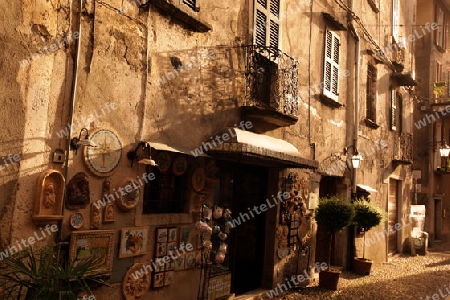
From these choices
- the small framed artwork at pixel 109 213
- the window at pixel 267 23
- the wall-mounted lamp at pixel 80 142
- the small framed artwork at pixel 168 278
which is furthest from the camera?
the window at pixel 267 23

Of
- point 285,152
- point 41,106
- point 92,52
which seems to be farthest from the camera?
point 285,152

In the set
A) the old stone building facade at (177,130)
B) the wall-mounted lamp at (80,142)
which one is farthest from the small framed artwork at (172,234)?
the wall-mounted lamp at (80,142)

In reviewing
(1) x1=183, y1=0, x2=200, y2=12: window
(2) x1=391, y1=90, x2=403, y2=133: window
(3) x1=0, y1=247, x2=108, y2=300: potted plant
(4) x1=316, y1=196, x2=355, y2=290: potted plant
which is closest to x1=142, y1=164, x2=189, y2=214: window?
(3) x1=0, y1=247, x2=108, y2=300: potted plant

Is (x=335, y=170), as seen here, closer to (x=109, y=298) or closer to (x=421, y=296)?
(x=421, y=296)

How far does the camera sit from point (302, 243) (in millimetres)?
9398

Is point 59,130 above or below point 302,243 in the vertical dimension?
above

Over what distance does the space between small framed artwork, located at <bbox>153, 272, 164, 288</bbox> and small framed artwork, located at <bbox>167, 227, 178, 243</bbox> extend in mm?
487

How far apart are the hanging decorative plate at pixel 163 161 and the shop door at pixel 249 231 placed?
8.33ft

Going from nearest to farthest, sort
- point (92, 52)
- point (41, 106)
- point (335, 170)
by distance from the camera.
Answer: point (41, 106) < point (92, 52) < point (335, 170)

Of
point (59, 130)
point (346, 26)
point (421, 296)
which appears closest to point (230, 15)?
point (59, 130)

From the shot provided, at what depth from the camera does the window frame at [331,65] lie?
33.7 feet

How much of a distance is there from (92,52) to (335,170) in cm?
774

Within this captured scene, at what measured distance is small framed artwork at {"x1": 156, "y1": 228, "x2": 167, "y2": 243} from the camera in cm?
571

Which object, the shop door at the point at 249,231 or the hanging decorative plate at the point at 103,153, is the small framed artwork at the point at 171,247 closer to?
the hanging decorative plate at the point at 103,153
